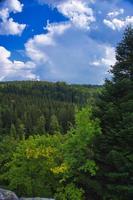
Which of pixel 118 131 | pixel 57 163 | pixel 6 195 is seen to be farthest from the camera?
pixel 57 163

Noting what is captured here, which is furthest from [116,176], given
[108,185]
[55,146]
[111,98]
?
[55,146]

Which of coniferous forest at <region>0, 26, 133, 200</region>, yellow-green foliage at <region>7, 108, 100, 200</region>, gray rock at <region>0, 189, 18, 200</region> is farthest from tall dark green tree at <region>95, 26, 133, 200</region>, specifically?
gray rock at <region>0, 189, 18, 200</region>

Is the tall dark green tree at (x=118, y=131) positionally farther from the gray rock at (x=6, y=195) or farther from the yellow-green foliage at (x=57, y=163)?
the gray rock at (x=6, y=195)

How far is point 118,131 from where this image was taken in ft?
129

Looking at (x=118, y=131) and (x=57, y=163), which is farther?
(x=57, y=163)

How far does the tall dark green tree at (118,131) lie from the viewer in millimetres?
37781

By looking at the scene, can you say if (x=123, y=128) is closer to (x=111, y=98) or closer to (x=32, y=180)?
(x=111, y=98)

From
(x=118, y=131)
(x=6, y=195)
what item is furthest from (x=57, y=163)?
(x=6, y=195)

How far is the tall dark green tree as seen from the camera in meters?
37.8

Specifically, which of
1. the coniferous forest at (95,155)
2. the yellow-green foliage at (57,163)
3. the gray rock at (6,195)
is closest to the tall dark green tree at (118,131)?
the coniferous forest at (95,155)

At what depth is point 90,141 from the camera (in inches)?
1559

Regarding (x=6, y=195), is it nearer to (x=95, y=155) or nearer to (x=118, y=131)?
(x=95, y=155)

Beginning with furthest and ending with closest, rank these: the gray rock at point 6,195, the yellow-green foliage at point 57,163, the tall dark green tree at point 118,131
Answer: the yellow-green foliage at point 57,163 < the tall dark green tree at point 118,131 < the gray rock at point 6,195

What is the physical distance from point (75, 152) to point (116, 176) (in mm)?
3808
